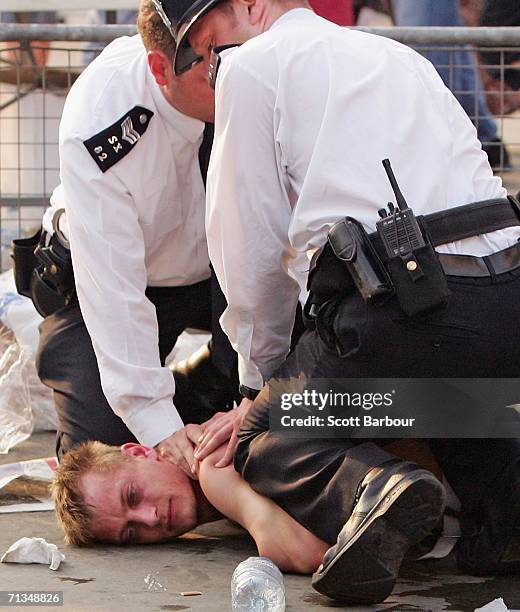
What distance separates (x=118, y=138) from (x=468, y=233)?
1302 mm

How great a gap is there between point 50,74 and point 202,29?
2303mm

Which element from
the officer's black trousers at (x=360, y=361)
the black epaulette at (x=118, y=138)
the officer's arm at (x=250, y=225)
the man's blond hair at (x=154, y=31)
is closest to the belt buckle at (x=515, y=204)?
the officer's black trousers at (x=360, y=361)

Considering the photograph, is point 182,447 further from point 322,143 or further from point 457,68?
point 457,68

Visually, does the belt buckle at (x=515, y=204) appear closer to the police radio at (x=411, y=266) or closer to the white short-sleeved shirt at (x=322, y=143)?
the white short-sleeved shirt at (x=322, y=143)

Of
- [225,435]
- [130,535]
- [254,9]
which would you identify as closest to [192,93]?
[254,9]

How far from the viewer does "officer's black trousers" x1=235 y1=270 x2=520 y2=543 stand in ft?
8.09

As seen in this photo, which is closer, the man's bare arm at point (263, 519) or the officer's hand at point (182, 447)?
the man's bare arm at point (263, 519)

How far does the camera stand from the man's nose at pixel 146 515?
2.99 meters

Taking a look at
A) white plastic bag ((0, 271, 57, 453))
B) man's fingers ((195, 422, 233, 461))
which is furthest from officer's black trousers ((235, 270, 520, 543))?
white plastic bag ((0, 271, 57, 453))

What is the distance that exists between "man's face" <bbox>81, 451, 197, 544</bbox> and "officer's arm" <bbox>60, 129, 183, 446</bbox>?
0.88 ft

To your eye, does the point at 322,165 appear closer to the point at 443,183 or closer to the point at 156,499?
the point at 443,183

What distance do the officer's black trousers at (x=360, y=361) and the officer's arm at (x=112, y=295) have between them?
2.17 ft

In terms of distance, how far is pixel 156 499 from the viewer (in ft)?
9.94

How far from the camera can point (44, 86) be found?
16.1ft
